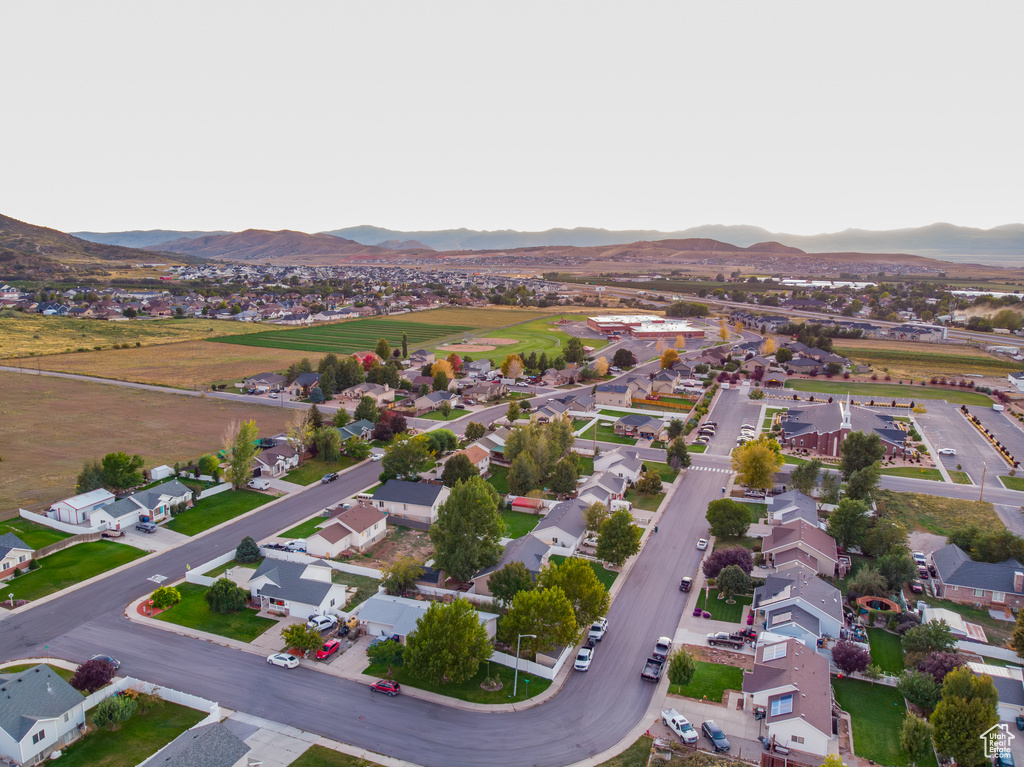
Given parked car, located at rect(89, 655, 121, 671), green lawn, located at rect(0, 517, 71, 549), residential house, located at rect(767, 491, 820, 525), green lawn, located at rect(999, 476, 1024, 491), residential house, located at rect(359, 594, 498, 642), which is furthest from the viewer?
green lawn, located at rect(999, 476, 1024, 491)

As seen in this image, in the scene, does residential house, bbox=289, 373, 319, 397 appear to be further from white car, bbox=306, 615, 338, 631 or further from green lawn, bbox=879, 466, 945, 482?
green lawn, bbox=879, 466, 945, 482

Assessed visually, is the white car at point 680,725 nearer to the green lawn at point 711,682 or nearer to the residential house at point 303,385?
the green lawn at point 711,682

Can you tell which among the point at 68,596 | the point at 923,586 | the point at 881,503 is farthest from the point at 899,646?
the point at 68,596

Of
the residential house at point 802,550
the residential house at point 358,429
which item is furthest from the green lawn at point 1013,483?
the residential house at point 358,429

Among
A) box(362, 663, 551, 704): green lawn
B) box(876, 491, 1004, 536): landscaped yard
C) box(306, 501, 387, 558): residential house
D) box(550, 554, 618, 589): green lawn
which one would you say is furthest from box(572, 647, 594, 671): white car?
box(876, 491, 1004, 536): landscaped yard

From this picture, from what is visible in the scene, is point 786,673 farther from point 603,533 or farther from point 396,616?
point 396,616
